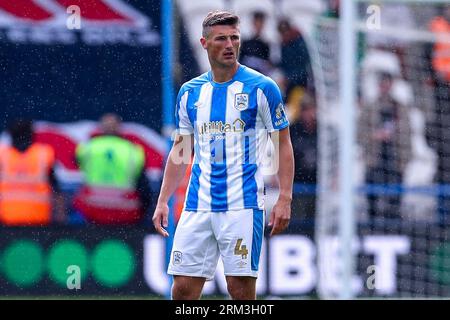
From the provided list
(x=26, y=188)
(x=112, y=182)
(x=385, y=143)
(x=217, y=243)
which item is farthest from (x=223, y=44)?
(x=26, y=188)

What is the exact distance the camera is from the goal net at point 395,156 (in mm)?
9859

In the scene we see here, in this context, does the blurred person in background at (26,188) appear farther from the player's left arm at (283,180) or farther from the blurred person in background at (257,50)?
the player's left arm at (283,180)

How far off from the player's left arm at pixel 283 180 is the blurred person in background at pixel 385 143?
3.64 meters

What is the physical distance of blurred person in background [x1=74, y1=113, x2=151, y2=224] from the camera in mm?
9781

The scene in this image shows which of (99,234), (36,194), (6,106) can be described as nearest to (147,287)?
(99,234)

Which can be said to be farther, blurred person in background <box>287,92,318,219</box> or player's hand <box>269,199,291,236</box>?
blurred person in background <box>287,92,318,219</box>

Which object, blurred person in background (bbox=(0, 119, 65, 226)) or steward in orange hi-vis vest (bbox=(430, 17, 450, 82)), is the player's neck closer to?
steward in orange hi-vis vest (bbox=(430, 17, 450, 82))

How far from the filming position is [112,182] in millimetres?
9859

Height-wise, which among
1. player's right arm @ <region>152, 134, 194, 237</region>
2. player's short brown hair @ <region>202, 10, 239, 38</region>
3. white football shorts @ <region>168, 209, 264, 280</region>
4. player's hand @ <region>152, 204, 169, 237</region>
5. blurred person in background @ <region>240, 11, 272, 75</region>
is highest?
blurred person in background @ <region>240, 11, 272, 75</region>

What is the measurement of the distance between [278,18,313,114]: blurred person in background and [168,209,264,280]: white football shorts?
3.46m

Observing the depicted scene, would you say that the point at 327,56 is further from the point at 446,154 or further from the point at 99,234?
the point at 99,234

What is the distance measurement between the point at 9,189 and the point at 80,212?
2.46ft

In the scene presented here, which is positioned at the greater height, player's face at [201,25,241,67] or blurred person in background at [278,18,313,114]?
blurred person in background at [278,18,313,114]

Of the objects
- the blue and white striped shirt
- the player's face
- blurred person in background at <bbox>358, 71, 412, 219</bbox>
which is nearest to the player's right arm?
the blue and white striped shirt
